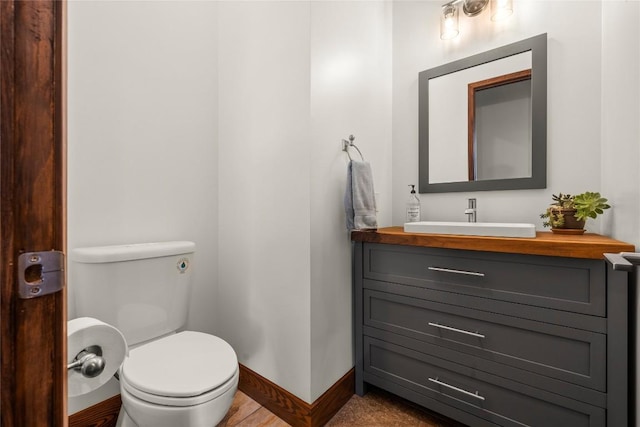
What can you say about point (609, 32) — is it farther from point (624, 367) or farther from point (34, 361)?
point (34, 361)

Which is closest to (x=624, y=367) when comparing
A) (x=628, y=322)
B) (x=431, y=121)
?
(x=628, y=322)

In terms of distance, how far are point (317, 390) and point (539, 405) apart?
86 cm

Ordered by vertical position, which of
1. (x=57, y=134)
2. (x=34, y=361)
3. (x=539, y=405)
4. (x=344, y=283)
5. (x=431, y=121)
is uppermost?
(x=431, y=121)

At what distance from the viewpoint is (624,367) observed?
0.96 meters

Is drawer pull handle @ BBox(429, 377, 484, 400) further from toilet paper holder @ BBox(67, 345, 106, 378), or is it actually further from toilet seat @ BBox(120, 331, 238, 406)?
toilet paper holder @ BBox(67, 345, 106, 378)

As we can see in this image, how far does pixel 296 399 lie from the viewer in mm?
1394

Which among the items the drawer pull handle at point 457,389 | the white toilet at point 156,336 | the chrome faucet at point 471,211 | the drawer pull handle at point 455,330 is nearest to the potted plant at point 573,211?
the chrome faucet at point 471,211

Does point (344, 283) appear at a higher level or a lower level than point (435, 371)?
higher

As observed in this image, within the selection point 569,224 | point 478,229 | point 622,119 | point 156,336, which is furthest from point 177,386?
point 622,119

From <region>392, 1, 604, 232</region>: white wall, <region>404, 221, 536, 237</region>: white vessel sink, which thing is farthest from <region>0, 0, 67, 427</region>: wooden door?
<region>392, 1, 604, 232</region>: white wall

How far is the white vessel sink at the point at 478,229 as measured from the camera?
1168 millimetres

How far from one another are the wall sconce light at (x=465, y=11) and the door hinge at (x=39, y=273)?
6.72ft

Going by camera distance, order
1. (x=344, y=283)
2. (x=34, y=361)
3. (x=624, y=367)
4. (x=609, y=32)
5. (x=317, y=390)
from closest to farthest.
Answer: (x=34, y=361)
(x=624, y=367)
(x=609, y=32)
(x=317, y=390)
(x=344, y=283)

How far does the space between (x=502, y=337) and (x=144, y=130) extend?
1.84 m
